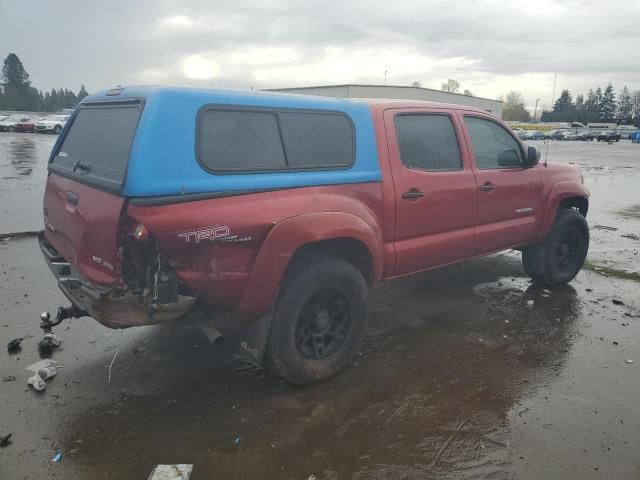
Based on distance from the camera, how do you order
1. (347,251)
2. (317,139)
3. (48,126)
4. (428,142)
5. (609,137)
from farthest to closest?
(609,137)
(48,126)
(428,142)
(347,251)
(317,139)

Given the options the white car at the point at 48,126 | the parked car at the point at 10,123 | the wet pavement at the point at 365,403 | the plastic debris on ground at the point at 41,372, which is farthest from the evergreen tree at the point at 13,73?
the plastic debris on ground at the point at 41,372

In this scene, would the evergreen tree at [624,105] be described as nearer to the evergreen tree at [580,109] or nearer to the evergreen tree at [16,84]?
the evergreen tree at [580,109]

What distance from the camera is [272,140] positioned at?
3398 millimetres

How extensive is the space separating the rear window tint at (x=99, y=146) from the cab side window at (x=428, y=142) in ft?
6.82

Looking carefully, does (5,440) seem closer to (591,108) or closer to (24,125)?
(24,125)

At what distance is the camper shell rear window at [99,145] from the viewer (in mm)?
3078

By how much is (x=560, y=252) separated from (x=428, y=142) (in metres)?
2.64

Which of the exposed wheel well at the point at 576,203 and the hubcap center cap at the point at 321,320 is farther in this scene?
the exposed wheel well at the point at 576,203

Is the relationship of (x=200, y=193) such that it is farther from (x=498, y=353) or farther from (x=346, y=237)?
(x=498, y=353)

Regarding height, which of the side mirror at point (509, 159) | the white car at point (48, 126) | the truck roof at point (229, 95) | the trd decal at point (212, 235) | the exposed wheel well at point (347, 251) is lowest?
the exposed wheel well at point (347, 251)

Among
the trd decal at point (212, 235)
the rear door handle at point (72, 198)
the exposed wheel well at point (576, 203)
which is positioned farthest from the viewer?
the exposed wheel well at point (576, 203)

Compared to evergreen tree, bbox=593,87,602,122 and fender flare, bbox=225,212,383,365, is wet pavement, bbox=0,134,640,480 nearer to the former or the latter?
fender flare, bbox=225,212,383,365

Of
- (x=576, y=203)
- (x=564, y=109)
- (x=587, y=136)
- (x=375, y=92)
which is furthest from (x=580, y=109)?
(x=576, y=203)

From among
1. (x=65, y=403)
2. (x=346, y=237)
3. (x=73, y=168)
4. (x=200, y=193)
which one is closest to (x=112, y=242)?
(x=200, y=193)
